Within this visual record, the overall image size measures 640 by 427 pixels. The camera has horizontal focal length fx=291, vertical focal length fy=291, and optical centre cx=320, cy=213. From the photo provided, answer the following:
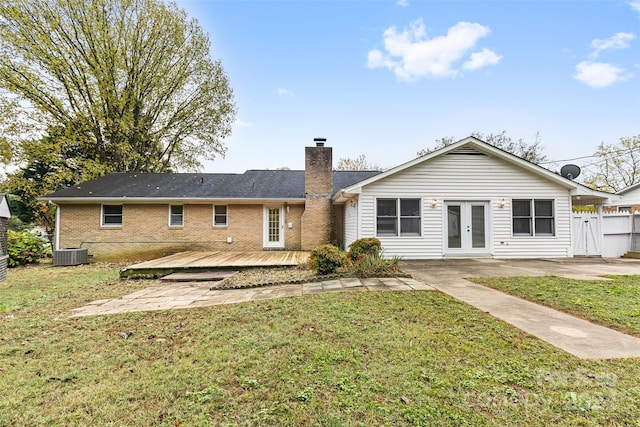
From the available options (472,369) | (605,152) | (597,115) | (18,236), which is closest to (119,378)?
(472,369)

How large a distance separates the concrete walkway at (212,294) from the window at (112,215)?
7.99m

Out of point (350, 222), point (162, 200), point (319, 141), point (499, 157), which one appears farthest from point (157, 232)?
point (499, 157)

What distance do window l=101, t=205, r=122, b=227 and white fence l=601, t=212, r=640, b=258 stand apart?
20644mm

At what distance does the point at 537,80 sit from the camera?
49.1 feet

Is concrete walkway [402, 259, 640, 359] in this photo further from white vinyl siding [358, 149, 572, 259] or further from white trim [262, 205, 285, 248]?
white trim [262, 205, 285, 248]

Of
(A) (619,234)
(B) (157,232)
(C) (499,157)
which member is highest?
(C) (499,157)

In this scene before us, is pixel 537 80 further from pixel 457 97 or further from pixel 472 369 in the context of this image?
pixel 472 369

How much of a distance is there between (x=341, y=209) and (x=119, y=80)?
16.4m

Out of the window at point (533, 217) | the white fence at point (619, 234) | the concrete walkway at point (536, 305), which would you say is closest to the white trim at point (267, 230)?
the concrete walkway at point (536, 305)

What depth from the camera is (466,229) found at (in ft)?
36.0

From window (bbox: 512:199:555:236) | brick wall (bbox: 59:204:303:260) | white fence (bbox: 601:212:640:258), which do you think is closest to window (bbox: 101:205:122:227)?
brick wall (bbox: 59:204:303:260)

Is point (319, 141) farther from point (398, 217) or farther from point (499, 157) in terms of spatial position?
point (499, 157)

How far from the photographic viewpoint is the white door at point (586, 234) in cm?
1153

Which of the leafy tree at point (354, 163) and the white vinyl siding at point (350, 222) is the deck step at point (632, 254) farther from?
the leafy tree at point (354, 163)
